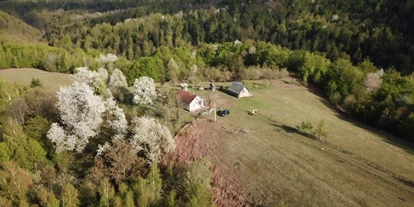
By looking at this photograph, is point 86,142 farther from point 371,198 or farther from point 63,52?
point 63,52

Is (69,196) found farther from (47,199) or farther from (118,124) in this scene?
(118,124)

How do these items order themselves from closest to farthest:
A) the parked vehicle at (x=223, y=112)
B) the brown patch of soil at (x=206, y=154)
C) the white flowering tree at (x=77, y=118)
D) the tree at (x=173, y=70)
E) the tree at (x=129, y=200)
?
the tree at (x=129, y=200) < the brown patch of soil at (x=206, y=154) < the white flowering tree at (x=77, y=118) < the parked vehicle at (x=223, y=112) < the tree at (x=173, y=70)

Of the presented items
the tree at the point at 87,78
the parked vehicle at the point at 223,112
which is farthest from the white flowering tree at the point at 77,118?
the parked vehicle at the point at 223,112

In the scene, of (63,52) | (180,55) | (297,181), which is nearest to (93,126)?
(297,181)

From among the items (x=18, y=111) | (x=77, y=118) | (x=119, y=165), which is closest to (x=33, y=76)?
(x=18, y=111)

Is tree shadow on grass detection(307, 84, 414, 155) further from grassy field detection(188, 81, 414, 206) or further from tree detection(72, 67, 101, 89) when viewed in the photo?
tree detection(72, 67, 101, 89)

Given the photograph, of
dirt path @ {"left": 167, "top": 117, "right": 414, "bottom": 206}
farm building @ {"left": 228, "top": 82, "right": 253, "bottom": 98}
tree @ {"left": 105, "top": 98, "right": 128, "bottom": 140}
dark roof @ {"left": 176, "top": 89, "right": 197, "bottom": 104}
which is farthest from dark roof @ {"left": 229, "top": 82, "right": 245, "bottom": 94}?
tree @ {"left": 105, "top": 98, "right": 128, "bottom": 140}

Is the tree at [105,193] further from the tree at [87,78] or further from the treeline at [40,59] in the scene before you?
the treeline at [40,59]
